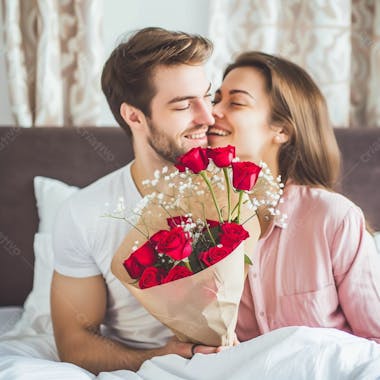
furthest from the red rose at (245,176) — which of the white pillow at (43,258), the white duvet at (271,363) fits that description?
the white pillow at (43,258)

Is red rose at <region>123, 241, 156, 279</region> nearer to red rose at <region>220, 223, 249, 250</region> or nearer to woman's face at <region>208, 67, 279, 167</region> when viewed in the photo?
red rose at <region>220, 223, 249, 250</region>

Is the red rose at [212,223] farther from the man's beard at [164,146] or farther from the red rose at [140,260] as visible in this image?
the man's beard at [164,146]

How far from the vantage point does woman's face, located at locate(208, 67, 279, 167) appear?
192 centimetres

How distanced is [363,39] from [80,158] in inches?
53.2

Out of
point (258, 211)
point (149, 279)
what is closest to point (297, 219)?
point (258, 211)

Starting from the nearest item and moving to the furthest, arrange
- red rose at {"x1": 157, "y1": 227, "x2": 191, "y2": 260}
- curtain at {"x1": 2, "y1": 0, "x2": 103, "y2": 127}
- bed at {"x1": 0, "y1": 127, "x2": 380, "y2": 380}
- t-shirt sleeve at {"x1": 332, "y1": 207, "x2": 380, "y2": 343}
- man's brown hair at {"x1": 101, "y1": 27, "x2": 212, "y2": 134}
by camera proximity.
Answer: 1. red rose at {"x1": 157, "y1": 227, "x2": 191, "y2": 260}
2. t-shirt sleeve at {"x1": 332, "y1": 207, "x2": 380, "y2": 343}
3. man's brown hair at {"x1": 101, "y1": 27, "x2": 212, "y2": 134}
4. bed at {"x1": 0, "y1": 127, "x2": 380, "y2": 380}
5. curtain at {"x1": 2, "y1": 0, "x2": 103, "y2": 127}

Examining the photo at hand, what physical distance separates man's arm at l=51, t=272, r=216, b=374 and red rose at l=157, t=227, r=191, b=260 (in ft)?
1.65

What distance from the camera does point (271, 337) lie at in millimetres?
1479

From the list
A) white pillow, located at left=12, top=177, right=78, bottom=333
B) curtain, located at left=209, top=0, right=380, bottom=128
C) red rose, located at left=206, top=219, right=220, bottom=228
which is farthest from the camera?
curtain, located at left=209, top=0, right=380, bottom=128

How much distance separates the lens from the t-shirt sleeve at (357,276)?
1743 millimetres

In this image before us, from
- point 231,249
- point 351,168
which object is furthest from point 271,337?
point 351,168

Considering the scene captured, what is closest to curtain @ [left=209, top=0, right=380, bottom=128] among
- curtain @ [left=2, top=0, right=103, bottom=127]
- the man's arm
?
curtain @ [left=2, top=0, right=103, bottom=127]

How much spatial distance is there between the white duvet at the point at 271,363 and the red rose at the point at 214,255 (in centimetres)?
25

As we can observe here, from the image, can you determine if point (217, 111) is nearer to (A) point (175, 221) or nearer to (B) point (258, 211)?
(B) point (258, 211)
